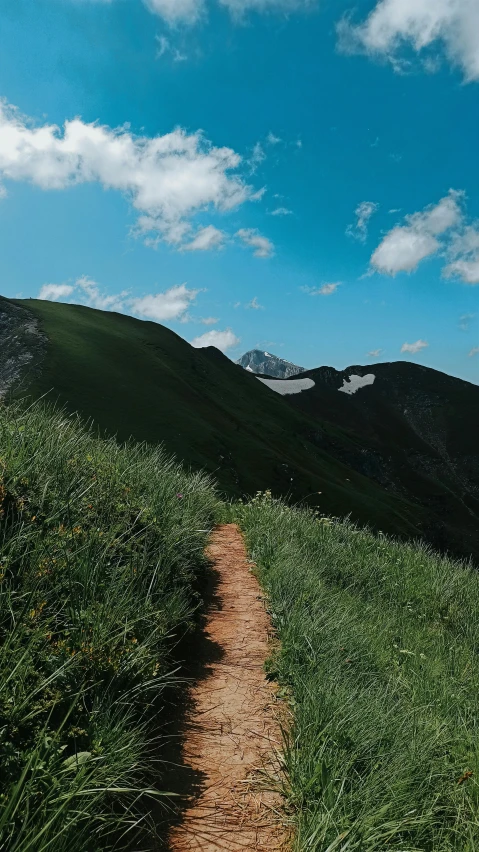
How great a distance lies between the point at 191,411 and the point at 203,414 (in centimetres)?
362

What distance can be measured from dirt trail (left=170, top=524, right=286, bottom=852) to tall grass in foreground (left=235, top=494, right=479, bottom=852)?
232 mm

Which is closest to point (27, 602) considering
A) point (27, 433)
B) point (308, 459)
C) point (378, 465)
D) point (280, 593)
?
point (27, 433)

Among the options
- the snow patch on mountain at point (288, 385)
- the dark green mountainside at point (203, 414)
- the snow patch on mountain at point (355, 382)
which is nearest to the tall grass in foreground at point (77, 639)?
the dark green mountainside at point (203, 414)

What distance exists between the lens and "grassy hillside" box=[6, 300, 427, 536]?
2825 inches

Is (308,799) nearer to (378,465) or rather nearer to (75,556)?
(75,556)

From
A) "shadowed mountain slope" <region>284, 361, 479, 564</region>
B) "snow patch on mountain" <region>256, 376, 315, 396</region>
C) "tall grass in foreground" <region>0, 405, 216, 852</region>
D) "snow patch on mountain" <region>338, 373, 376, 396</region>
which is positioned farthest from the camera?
"snow patch on mountain" <region>338, 373, 376, 396</region>

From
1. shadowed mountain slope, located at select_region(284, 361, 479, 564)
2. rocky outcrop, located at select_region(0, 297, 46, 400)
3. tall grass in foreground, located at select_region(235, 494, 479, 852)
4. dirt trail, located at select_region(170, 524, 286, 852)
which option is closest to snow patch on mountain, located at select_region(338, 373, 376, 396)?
shadowed mountain slope, located at select_region(284, 361, 479, 564)

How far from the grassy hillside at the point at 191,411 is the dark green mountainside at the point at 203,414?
279mm

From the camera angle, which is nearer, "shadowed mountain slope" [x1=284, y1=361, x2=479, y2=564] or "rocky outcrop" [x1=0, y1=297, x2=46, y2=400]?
"rocky outcrop" [x1=0, y1=297, x2=46, y2=400]

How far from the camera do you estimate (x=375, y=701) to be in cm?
407

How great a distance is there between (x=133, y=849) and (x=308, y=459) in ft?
311

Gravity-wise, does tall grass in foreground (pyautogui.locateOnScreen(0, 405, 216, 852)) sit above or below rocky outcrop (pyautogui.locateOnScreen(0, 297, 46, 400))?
below

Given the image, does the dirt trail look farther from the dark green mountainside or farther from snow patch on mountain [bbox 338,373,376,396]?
snow patch on mountain [bbox 338,373,376,396]

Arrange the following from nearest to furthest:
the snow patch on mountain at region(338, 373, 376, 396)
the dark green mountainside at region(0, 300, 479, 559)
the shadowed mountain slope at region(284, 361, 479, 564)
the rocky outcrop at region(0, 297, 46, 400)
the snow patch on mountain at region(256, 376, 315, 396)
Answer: the dark green mountainside at region(0, 300, 479, 559), the rocky outcrop at region(0, 297, 46, 400), the shadowed mountain slope at region(284, 361, 479, 564), the snow patch on mountain at region(256, 376, 315, 396), the snow patch on mountain at region(338, 373, 376, 396)
